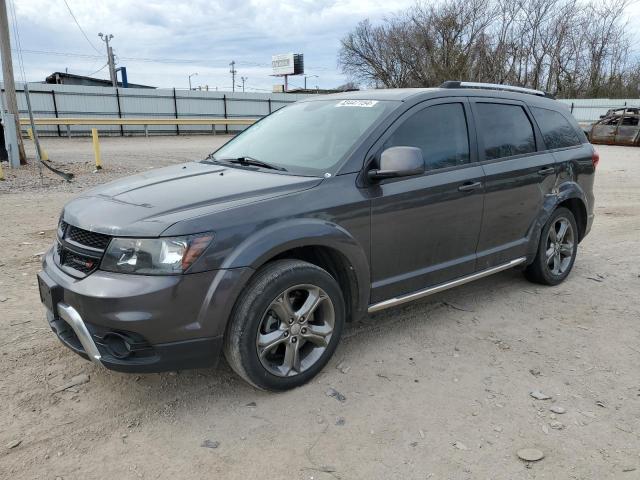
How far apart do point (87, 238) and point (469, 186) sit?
2.63 metres

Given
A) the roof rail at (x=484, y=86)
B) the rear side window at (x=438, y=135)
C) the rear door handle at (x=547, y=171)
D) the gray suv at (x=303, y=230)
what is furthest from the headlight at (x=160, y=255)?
the rear door handle at (x=547, y=171)

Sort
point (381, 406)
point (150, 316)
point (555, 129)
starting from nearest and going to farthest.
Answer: point (150, 316), point (381, 406), point (555, 129)

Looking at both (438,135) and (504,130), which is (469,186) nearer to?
(438,135)

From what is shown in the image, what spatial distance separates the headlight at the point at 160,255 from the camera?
2674mm

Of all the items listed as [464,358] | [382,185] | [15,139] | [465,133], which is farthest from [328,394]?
[15,139]


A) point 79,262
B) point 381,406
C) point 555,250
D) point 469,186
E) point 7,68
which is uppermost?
point 7,68

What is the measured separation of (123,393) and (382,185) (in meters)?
2.03

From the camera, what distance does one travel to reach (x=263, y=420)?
115 inches

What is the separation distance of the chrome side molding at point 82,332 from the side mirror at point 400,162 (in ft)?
6.26

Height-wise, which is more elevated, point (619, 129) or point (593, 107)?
point (593, 107)

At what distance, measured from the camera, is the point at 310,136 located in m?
3.85

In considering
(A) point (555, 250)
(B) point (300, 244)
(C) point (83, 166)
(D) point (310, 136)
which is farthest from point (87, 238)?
(C) point (83, 166)

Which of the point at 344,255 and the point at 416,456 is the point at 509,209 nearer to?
the point at 344,255

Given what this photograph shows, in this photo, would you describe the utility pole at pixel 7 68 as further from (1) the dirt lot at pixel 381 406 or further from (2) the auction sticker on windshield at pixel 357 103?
(2) the auction sticker on windshield at pixel 357 103
